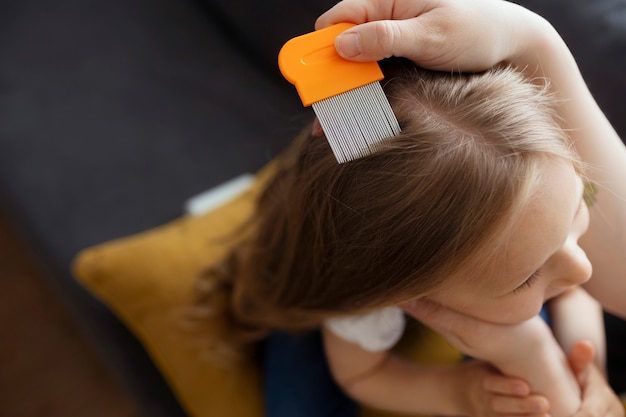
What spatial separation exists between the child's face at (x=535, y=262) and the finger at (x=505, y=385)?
11 cm

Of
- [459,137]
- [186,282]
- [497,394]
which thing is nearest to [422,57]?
[459,137]

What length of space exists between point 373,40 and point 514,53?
0.18 meters

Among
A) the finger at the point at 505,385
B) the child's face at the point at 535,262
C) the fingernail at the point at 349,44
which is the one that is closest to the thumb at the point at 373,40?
the fingernail at the point at 349,44

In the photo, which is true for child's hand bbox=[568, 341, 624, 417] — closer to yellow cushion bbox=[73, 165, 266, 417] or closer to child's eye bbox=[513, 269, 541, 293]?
child's eye bbox=[513, 269, 541, 293]

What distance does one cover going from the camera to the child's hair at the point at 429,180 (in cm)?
57

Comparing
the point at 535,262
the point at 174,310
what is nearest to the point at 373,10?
the point at 535,262

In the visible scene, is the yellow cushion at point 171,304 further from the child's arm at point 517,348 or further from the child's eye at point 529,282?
the child's eye at point 529,282

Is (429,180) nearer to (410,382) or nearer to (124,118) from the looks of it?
(410,382)

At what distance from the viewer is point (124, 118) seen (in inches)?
51.5

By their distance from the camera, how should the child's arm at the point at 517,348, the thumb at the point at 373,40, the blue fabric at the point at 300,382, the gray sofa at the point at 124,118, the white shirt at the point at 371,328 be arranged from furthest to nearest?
1. the gray sofa at the point at 124,118
2. the blue fabric at the point at 300,382
3. the white shirt at the point at 371,328
4. the child's arm at the point at 517,348
5. the thumb at the point at 373,40

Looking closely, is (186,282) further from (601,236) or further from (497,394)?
(601,236)

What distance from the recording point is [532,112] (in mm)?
596

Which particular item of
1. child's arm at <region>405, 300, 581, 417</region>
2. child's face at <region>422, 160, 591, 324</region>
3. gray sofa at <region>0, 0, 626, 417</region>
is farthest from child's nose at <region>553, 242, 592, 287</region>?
gray sofa at <region>0, 0, 626, 417</region>

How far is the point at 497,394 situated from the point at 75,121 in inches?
37.6
